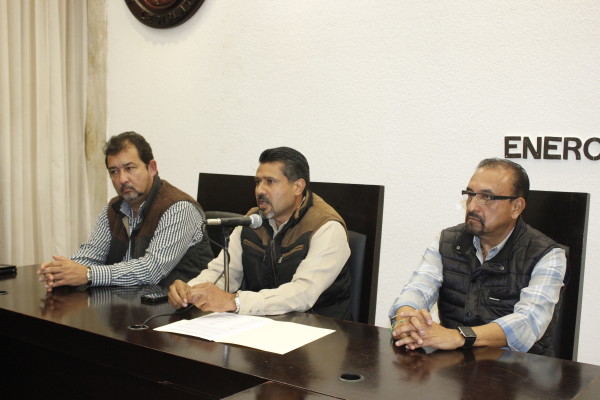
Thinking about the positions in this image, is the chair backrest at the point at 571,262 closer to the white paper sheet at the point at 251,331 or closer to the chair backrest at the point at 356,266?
the chair backrest at the point at 356,266

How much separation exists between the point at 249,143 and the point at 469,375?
236cm

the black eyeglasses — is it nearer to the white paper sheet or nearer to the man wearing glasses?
the man wearing glasses

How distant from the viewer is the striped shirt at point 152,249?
2.34 meters

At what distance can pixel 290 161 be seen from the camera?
244 centimetres

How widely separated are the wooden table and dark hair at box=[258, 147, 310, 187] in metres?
0.66

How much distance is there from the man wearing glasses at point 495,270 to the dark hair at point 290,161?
1.97 feet

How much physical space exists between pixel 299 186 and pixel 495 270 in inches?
32.2

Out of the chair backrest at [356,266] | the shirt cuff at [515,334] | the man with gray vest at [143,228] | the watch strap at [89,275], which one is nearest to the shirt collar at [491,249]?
the shirt cuff at [515,334]

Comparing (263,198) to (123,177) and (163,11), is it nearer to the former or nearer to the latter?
(123,177)

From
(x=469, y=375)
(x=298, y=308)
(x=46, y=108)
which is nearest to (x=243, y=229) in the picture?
(x=298, y=308)

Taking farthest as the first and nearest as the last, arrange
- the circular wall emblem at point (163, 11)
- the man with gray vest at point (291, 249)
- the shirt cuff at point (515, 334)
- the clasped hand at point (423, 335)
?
1. the circular wall emblem at point (163, 11)
2. the man with gray vest at point (291, 249)
3. the shirt cuff at point (515, 334)
4. the clasped hand at point (423, 335)

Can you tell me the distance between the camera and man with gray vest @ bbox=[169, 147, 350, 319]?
7.13 feet

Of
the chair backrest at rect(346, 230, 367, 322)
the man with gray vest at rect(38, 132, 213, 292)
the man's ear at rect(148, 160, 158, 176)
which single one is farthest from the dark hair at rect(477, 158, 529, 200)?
the man's ear at rect(148, 160, 158, 176)

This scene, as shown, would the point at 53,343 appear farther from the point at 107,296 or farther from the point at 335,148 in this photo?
the point at 335,148
